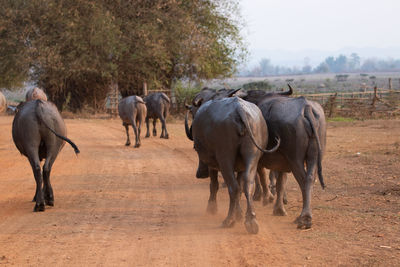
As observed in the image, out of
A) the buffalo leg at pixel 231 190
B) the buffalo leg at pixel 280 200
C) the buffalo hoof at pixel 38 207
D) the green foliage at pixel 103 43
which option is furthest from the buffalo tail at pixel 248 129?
the green foliage at pixel 103 43

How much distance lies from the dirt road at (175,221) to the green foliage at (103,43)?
55.7ft

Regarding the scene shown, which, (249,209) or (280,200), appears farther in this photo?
(280,200)

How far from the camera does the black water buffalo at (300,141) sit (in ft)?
23.2

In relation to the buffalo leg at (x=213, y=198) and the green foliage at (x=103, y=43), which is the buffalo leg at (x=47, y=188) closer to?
the buffalo leg at (x=213, y=198)

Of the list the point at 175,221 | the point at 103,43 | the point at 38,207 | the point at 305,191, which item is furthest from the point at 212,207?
the point at 103,43

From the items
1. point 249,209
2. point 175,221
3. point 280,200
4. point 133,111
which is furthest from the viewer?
point 133,111

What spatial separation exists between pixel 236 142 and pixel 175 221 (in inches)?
56.6

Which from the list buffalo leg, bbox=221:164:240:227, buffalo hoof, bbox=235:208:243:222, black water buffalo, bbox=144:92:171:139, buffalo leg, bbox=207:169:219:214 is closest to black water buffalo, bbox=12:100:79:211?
buffalo leg, bbox=207:169:219:214

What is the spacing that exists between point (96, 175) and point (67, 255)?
5838 mm

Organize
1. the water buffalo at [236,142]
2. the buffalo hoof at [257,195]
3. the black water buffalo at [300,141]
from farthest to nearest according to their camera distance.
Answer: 1. the buffalo hoof at [257,195]
2. the black water buffalo at [300,141]
3. the water buffalo at [236,142]

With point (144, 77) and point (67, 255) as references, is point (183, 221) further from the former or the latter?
point (144, 77)

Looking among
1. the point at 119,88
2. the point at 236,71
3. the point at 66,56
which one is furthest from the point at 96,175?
the point at 236,71

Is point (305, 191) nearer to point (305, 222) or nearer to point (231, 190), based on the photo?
point (305, 222)

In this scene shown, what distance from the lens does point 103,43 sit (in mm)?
29828
